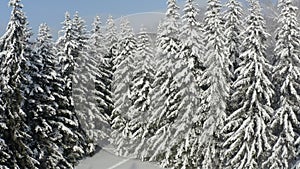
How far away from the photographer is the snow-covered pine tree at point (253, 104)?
3406 centimetres

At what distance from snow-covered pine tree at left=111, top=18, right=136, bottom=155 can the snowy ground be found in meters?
1.17

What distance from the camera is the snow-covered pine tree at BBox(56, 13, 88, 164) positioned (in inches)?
1528

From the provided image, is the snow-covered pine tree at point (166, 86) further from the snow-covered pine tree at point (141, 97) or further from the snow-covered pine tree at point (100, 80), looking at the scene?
the snow-covered pine tree at point (100, 80)

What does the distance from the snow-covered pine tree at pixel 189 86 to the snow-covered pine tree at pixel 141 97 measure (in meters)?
6.28

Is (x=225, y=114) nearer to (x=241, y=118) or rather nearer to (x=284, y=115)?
(x=241, y=118)

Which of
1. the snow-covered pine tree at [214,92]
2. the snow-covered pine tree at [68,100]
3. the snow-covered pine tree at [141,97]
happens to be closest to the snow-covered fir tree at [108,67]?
the snow-covered pine tree at [141,97]

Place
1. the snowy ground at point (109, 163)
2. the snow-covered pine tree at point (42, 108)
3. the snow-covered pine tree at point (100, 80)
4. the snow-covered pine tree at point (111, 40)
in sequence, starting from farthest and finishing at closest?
the snow-covered pine tree at point (111, 40)
the snow-covered pine tree at point (100, 80)
the snowy ground at point (109, 163)
the snow-covered pine tree at point (42, 108)

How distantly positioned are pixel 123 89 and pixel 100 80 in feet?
9.90

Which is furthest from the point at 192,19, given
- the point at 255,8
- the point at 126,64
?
the point at 126,64

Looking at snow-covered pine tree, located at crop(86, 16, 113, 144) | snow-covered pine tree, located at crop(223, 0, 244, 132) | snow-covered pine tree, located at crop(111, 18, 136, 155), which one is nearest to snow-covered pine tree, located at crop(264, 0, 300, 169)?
snow-covered pine tree, located at crop(223, 0, 244, 132)

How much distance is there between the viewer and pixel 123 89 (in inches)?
1943

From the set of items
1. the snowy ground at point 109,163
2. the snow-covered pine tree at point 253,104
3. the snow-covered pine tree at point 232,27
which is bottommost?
the snowy ground at point 109,163

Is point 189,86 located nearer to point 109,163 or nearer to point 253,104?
point 253,104

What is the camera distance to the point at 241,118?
35312mm
